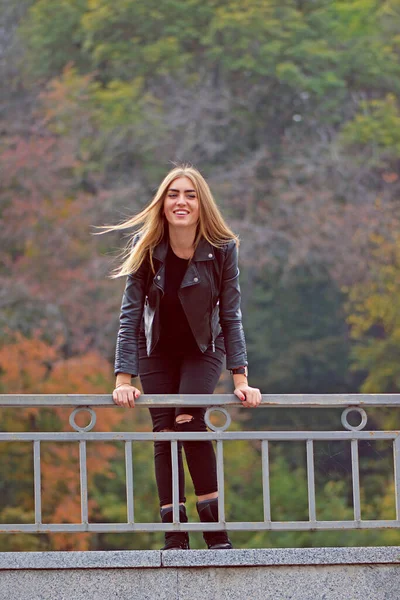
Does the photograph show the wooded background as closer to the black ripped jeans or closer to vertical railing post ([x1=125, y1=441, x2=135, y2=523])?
the black ripped jeans

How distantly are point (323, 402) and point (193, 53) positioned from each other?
2267 cm

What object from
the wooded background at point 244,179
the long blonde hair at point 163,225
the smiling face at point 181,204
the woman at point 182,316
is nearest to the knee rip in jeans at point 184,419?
the woman at point 182,316

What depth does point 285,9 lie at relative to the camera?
2592 centimetres

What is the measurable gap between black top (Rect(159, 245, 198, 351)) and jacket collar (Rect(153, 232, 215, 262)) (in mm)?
31

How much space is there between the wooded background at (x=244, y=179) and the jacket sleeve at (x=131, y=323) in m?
15.2

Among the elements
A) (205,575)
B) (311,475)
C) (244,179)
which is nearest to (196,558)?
(205,575)

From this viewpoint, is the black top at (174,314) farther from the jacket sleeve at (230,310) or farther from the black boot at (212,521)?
the black boot at (212,521)

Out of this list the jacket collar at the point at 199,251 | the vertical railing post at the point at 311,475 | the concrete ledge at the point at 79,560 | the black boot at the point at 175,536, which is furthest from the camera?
the jacket collar at the point at 199,251

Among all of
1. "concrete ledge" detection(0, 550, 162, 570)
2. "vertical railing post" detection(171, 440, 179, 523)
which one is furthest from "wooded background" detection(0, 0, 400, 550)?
"concrete ledge" detection(0, 550, 162, 570)

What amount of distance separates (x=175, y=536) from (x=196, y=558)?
0.38m

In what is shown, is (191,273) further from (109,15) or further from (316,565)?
(109,15)

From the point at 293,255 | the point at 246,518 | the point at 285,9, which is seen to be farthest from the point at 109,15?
the point at 246,518

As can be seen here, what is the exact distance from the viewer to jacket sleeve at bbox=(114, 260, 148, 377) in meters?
4.56

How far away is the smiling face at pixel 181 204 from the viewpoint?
459cm
